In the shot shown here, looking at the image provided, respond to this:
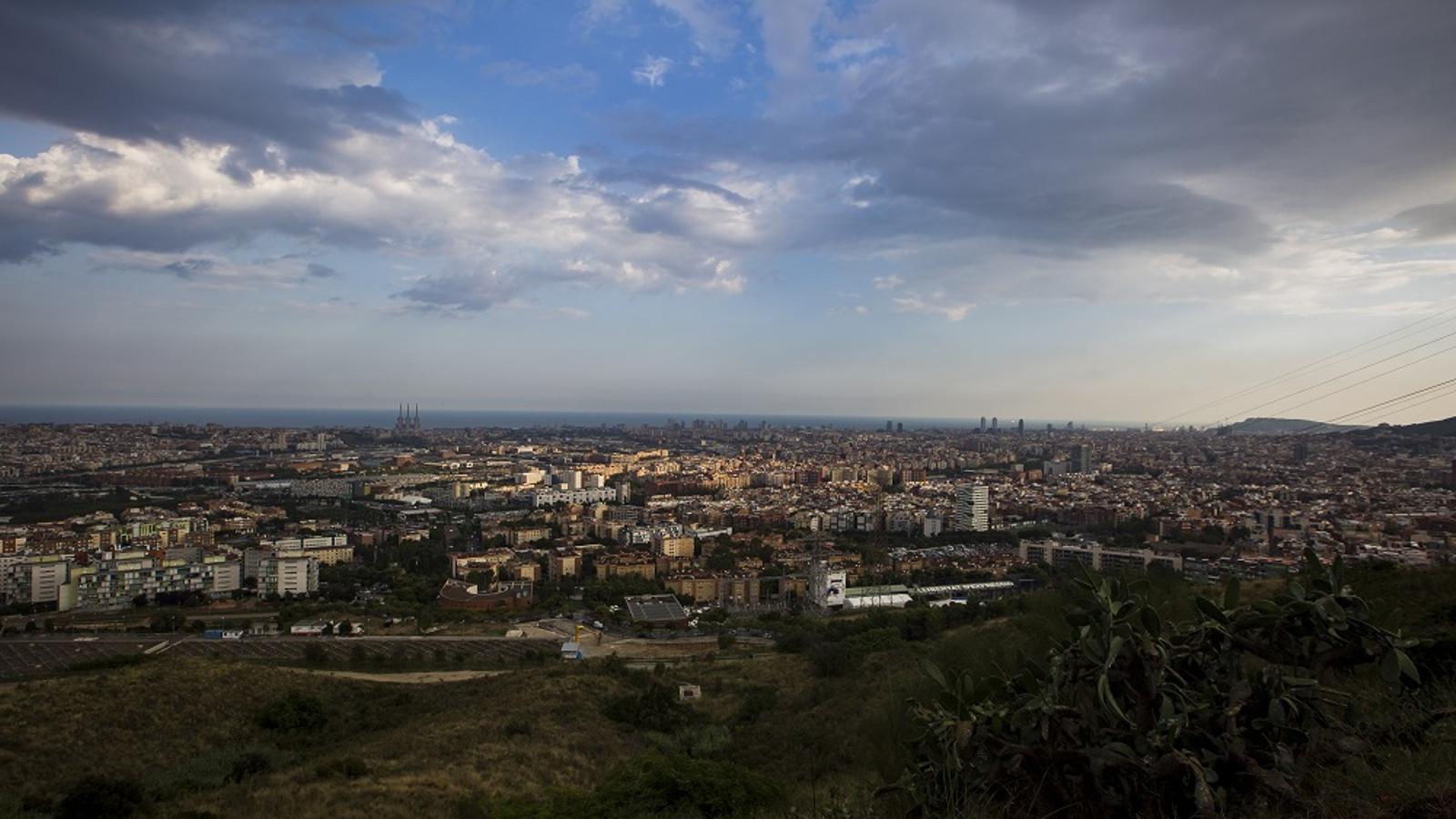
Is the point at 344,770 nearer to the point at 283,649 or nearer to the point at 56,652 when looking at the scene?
the point at 283,649

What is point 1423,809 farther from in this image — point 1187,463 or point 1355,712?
point 1187,463

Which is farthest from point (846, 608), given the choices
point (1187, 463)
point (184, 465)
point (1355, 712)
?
point (184, 465)

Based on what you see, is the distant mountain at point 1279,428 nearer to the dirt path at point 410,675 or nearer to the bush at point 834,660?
the bush at point 834,660

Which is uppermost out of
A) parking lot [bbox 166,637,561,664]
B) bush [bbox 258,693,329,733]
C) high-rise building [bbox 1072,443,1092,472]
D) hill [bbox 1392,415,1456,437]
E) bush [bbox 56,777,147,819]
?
hill [bbox 1392,415,1456,437]

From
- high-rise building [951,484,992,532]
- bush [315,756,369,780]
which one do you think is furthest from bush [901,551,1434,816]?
high-rise building [951,484,992,532]

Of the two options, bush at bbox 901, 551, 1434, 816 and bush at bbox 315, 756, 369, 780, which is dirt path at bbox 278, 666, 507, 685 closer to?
bush at bbox 315, 756, 369, 780
